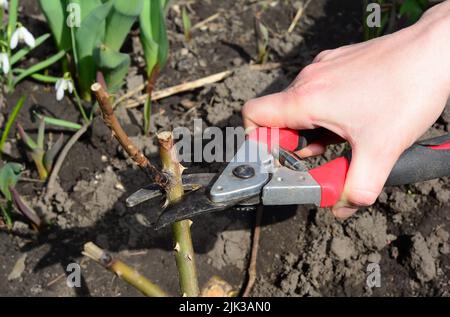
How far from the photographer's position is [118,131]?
1130mm

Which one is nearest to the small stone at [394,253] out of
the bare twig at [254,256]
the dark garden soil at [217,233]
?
the dark garden soil at [217,233]

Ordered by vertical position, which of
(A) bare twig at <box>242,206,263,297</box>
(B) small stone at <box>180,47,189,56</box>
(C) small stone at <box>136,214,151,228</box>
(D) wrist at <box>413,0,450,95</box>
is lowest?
(A) bare twig at <box>242,206,263,297</box>

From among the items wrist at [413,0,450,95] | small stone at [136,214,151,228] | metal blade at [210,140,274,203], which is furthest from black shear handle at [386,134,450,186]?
small stone at [136,214,151,228]

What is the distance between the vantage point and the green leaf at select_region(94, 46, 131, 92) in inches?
76.0

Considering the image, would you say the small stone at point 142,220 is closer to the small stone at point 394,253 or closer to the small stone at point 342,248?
the small stone at point 342,248

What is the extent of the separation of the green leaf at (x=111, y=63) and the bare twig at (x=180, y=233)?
2.46 ft

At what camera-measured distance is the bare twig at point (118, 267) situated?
1143 millimetres

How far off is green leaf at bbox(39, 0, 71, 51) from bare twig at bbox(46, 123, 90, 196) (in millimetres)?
264

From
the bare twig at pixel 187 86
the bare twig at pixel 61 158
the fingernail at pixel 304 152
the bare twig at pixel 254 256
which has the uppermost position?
the fingernail at pixel 304 152

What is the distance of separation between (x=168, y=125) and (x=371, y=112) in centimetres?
84

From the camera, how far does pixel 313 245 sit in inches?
72.2

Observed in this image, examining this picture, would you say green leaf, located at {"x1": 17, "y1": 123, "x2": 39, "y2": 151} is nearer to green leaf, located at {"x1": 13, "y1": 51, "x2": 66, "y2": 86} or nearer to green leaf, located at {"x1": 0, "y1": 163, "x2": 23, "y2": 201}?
green leaf, located at {"x1": 0, "y1": 163, "x2": 23, "y2": 201}

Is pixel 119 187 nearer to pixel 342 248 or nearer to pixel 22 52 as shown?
pixel 22 52

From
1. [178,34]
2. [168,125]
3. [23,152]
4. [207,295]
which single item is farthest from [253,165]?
[178,34]
